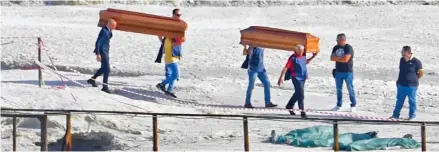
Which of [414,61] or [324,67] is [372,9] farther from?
[414,61]

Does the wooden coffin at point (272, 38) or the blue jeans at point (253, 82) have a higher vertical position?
the wooden coffin at point (272, 38)

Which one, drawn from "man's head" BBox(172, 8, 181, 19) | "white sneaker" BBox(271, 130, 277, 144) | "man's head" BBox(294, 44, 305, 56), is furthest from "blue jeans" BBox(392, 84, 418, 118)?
"man's head" BBox(172, 8, 181, 19)

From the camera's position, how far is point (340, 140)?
1873 cm

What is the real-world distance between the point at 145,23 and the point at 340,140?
18.8 ft

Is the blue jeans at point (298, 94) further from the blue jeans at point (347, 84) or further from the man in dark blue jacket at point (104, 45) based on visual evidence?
the man in dark blue jacket at point (104, 45)

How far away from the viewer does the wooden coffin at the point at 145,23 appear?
2270 centimetres

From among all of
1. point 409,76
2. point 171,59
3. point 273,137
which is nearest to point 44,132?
point 273,137

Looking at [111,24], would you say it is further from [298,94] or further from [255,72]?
[298,94]

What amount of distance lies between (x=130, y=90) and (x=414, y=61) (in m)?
4.71

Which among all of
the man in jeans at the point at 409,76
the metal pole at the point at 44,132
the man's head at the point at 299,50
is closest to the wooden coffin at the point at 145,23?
the man's head at the point at 299,50

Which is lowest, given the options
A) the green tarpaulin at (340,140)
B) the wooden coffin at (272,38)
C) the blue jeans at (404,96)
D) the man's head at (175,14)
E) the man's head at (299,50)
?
the green tarpaulin at (340,140)

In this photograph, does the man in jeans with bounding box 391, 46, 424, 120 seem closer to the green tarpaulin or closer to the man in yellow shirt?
the green tarpaulin

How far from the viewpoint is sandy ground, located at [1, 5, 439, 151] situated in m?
19.7

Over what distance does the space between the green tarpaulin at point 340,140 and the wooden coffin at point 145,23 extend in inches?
149
